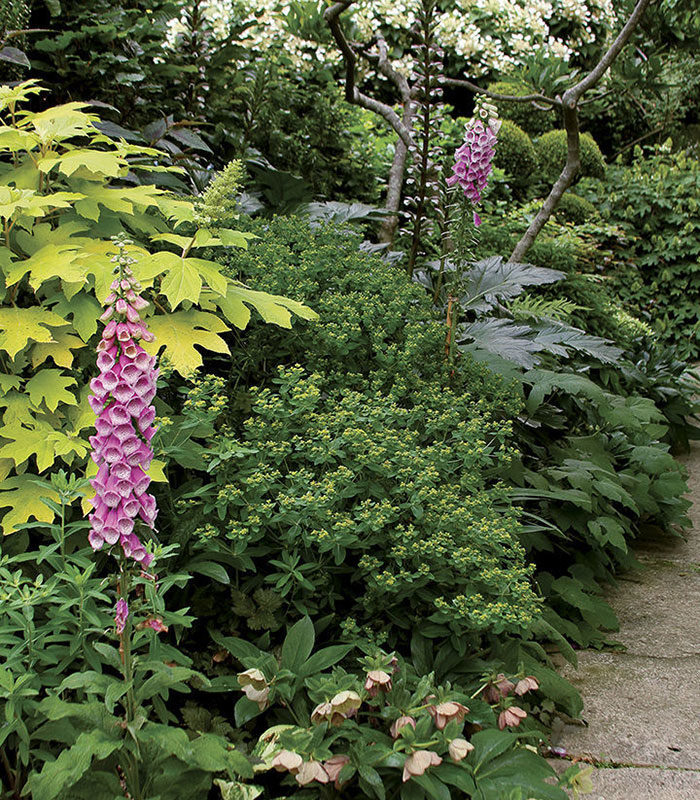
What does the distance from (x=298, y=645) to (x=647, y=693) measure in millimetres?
1165

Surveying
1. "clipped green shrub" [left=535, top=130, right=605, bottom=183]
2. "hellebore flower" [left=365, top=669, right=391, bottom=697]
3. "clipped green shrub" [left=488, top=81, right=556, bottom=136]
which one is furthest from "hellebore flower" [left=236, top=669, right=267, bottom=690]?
"clipped green shrub" [left=488, top=81, right=556, bottom=136]

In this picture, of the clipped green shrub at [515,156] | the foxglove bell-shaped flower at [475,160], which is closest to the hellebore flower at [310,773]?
the foxglove bell-shaped flower at [475,160]

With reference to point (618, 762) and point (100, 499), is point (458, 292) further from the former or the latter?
point (100, 499)

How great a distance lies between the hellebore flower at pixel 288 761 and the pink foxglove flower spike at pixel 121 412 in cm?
57

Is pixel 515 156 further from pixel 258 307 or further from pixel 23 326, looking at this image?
pixel 23 326

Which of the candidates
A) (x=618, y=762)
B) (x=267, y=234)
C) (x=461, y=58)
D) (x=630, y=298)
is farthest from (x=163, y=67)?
(x=461, y=58)

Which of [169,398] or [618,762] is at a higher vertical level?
[169,398]

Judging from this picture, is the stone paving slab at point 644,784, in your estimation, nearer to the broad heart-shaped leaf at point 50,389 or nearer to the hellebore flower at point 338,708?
the hellebore flower at point 338,708

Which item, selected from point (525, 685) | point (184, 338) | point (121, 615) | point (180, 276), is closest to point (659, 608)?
point (525, 685)

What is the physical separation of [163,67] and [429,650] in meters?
3.47

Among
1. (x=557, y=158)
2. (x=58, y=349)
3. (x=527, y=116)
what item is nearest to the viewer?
(x=58, y=349)

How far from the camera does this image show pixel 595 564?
9.85 ft

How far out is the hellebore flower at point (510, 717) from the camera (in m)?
1.78

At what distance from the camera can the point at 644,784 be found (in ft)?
6.24
